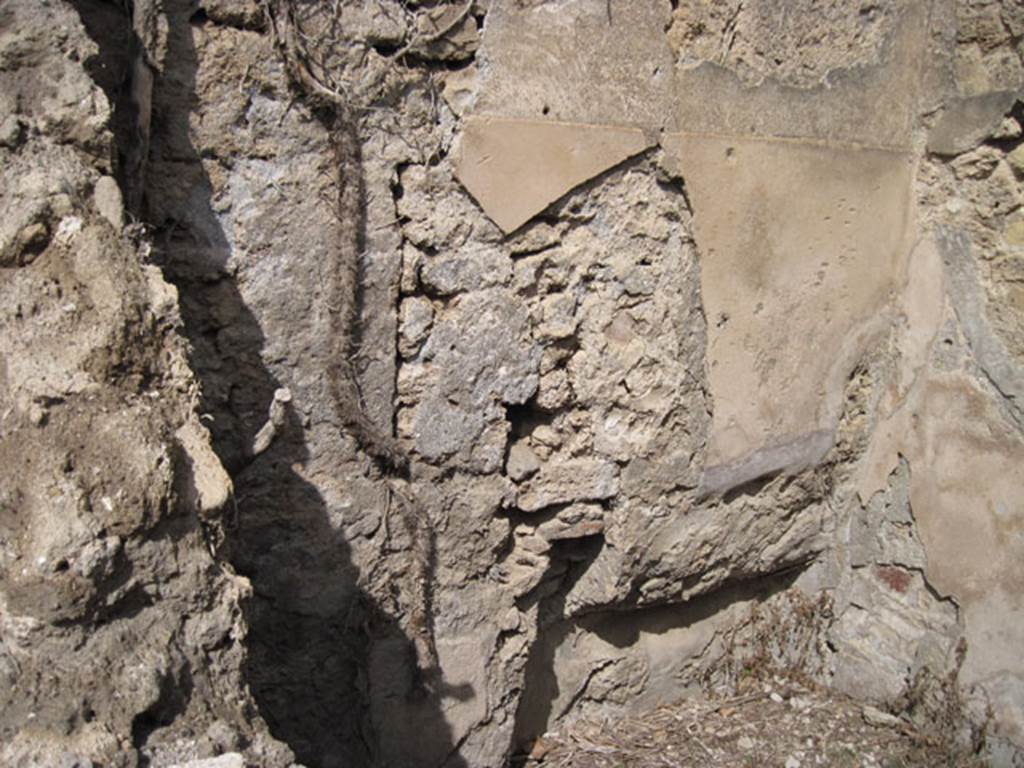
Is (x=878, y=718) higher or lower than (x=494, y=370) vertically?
lower

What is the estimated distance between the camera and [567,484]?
2566 mm

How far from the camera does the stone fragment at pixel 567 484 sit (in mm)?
2541

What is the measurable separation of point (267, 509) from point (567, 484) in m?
0.85

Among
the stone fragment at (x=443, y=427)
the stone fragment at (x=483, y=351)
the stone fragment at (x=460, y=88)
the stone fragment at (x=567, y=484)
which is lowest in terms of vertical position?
the stone fragment at (x=567, y=484)

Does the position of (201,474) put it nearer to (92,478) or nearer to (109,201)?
(92,478)

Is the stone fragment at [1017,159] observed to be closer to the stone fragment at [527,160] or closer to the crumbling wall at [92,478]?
the stone fragment at [527,160]

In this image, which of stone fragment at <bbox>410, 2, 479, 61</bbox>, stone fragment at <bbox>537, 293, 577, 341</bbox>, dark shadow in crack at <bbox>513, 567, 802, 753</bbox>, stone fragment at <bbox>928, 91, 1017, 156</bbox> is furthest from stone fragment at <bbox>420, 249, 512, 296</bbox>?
stone fragment at <bbox>928, 91, 1017, 156</bbox>

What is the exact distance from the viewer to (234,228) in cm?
196

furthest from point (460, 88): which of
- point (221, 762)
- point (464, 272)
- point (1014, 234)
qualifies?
point (1014, 234)

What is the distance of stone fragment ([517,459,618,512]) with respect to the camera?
8.34 feet

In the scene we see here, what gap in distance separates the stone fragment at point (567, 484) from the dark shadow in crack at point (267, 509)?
0.50 meters

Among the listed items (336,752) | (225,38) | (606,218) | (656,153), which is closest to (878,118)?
(656,153)

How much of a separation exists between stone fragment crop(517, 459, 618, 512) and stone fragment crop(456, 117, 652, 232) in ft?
2.30

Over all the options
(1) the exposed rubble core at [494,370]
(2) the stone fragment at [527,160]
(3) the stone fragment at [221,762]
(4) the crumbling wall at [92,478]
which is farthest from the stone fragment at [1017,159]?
(3) the stone fragment at [221,762]
